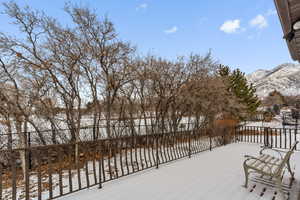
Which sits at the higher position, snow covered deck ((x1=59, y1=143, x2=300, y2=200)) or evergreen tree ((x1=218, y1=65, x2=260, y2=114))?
evergreen tree ((x1=218, y1=65, x2=260, y2=114))

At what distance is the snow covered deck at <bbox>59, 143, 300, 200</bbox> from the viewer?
2.56 metres

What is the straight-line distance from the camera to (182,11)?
8844 mm

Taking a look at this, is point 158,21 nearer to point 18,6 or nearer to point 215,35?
point 215,35

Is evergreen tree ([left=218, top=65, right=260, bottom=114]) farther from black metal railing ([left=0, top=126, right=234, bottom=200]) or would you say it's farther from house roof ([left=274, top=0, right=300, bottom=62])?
house roof ([left=274, top=0, right=300, bottom=62])

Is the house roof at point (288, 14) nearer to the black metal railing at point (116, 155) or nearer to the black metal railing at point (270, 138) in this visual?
the black metal railing at point (116, 155)

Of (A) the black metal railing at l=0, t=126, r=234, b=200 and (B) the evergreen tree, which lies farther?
(B) the evergreen tree

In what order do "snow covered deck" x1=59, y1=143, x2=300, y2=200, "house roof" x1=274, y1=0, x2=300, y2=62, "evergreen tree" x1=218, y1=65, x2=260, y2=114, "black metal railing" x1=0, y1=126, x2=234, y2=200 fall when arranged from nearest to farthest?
"house roof" x1=274, y1=0, x2=300, y2=62, "snow covered deck" x1=59, y1=143, x2=300, y2=200, "black metal railing" x1=0, y1=126, x2=234, y2=200, "evergreen tree" x1=218, y1=65, x2=260, y2=114

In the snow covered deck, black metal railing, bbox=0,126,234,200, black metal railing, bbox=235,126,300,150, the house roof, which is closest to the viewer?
the house roof

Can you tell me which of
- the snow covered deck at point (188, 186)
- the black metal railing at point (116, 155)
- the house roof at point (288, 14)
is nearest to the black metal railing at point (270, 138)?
the black metal railing at point (116, 155)

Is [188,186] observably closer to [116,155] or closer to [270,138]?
[116,155]

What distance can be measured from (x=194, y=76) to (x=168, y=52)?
6.05 ft

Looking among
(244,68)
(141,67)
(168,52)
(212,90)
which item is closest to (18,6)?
(141,67)

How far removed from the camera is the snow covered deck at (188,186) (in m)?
2.56

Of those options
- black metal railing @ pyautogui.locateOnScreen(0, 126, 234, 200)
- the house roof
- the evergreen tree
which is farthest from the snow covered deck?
the evergreen tree
